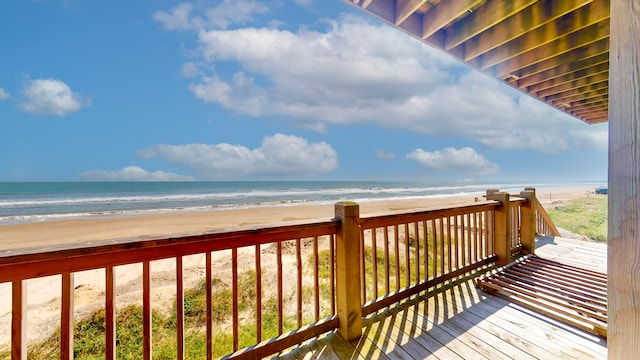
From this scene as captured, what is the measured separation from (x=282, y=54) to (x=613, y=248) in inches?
665

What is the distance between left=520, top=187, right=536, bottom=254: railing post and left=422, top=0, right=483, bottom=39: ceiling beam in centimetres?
313

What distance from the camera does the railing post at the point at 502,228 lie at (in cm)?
320

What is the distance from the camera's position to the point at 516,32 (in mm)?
2104

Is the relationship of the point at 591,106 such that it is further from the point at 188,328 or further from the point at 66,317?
the point at 188,328

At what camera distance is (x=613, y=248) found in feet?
2.11

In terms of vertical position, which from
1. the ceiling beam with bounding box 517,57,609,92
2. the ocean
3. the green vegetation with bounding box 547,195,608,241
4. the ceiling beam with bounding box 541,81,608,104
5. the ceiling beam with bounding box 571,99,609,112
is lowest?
the green vegetation with bounding box 547,195,608,241

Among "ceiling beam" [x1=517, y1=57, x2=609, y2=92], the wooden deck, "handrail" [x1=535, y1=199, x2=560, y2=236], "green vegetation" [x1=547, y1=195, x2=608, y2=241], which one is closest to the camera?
the wooden deck

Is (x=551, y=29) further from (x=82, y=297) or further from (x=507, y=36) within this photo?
(x=82, y=297)

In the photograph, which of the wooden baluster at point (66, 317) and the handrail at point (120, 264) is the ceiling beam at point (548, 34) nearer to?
the handrail at point (120, 264)

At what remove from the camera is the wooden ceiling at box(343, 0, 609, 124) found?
6.28ft

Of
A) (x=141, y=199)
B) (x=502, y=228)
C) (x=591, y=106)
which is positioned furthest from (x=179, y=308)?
(x=141, y=199)

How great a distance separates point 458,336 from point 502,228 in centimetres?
194

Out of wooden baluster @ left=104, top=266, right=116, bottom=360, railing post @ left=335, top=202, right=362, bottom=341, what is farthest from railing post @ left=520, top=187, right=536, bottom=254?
wooden baluster @ left=104, top=266, right=116, bottom=360

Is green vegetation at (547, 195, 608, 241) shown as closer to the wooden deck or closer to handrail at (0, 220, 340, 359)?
the wooden deck
